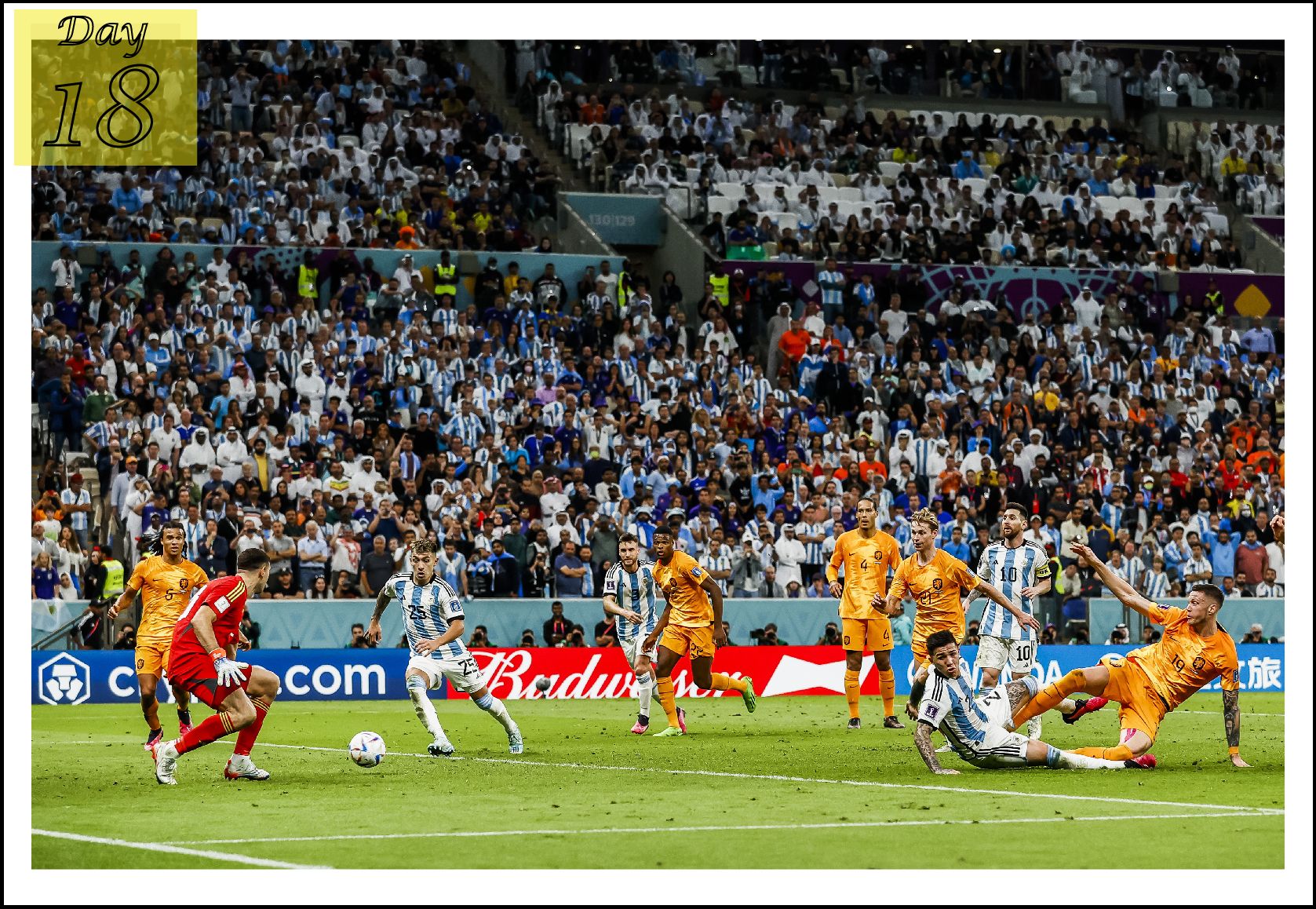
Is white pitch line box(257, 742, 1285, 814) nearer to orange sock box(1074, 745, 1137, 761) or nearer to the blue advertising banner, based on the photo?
orange sock box(1074, 745, 1137, 761)

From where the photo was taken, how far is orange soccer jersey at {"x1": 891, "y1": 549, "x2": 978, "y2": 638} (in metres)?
18.5

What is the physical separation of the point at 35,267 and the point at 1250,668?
803 inches

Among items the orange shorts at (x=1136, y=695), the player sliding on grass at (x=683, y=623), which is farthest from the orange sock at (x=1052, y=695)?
the player sliding on grass at (x=683, y=623)

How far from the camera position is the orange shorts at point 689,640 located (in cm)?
2012

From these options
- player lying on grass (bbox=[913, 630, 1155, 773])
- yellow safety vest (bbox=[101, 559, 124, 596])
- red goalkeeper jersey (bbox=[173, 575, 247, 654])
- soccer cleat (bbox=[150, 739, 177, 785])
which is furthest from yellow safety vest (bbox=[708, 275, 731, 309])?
soccer cleat (bbox=[150, 739, 177, 785])

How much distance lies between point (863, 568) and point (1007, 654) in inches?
134

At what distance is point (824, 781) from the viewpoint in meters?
15.3

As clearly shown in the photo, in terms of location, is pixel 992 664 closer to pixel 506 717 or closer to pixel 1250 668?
pixel 506 717

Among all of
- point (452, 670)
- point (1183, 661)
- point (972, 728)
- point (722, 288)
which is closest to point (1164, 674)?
point (1183, 661)

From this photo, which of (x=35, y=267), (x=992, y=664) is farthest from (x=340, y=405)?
(x=992, y=664)

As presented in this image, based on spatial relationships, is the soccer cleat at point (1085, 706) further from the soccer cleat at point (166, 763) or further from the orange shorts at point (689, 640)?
the soccer cleat at point (166, 763)

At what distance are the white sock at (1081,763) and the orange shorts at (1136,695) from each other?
41cm

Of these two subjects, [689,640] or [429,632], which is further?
[689,640]

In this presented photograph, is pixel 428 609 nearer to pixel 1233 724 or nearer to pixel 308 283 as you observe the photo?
pixel 1233 724
